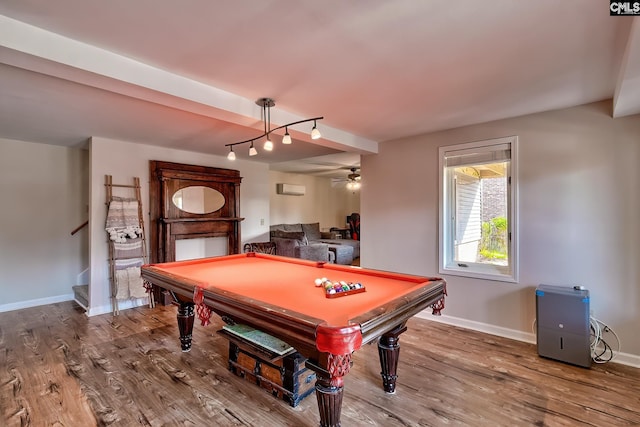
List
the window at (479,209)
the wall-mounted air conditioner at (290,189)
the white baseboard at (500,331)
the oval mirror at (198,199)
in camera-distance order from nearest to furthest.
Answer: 1. the white baseboard at (500,331)
2. the window at (479,209)
3. the oval mirror at (198,199)
4. the wall-mounted air conditioner at (290,189)

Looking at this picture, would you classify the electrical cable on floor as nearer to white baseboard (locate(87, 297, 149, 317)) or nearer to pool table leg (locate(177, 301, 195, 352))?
pool table leg (locate(177, 301, 195, 352))

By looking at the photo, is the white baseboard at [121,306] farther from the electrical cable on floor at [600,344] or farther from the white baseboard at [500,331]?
the electrical cable on floor at [600,344]

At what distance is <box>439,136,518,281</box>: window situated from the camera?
327 centimetres

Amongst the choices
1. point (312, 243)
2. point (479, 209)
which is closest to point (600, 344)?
point (479, 209)

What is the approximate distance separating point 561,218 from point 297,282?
2577mm

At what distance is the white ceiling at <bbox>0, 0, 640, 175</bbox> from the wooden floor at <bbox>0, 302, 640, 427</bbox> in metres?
2.13

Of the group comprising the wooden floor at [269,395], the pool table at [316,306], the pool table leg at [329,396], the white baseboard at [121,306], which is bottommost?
the wooden floor at [269,395]

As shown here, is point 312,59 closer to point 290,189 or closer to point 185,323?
point 185,323

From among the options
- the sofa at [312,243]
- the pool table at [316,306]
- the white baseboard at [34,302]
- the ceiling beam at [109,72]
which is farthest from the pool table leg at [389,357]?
the white baseboard at [34,302]

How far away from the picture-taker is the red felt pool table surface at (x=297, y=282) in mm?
1748

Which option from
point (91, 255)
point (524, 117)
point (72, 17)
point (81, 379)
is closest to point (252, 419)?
point (81, 379)

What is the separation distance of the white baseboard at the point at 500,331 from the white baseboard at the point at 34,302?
509 centimetres

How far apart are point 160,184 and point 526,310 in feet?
15.9

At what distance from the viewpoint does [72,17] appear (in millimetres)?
1573
